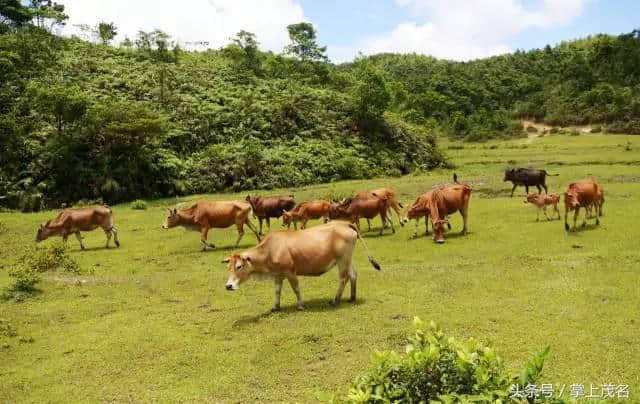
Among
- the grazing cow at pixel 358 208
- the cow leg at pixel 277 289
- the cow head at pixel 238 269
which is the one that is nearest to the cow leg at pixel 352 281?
the cow leg at pixel 277 289

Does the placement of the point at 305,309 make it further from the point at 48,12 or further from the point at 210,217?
the point at 48,12

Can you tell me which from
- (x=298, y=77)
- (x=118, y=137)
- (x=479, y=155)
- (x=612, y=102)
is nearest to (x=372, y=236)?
(x=118, y=137)

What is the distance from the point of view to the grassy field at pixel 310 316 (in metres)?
8.27

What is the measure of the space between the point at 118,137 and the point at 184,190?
16.5 feet

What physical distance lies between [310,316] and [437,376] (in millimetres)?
6580

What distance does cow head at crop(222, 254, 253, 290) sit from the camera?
10539 millimetres

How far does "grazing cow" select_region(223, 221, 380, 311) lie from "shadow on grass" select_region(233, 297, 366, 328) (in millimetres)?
233

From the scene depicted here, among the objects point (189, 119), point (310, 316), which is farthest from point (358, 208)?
point (189, 119)

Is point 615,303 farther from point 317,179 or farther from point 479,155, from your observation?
point 479,155

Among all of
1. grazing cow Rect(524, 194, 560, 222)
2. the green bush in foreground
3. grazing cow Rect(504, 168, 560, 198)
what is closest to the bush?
grazing cow Rect(504, 168, 560, 198)

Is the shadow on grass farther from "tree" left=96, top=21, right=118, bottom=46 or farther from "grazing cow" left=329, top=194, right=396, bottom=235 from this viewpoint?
"tree" left=96, top=21, right=118, bottom=46

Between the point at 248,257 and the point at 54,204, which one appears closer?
the point at 248,257

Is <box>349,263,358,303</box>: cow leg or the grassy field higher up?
<box>349,263,358,303</box>: cow leg

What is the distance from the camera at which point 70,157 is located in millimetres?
31031
